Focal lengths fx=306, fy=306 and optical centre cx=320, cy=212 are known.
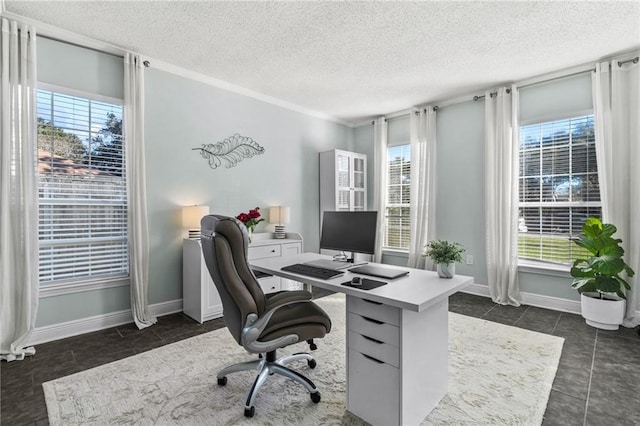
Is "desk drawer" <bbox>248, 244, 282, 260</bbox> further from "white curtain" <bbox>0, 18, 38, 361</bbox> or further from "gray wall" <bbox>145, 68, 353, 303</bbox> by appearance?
"white curtain" <bbox>0, 18, 38, 361</bbox>

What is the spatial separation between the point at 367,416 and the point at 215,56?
3431 millimetres

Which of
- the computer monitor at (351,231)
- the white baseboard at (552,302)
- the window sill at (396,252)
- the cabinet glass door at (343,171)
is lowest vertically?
the white baseboard at (552,302)

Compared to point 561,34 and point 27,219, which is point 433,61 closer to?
point 561,34

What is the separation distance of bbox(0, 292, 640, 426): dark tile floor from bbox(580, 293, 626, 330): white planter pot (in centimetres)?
9

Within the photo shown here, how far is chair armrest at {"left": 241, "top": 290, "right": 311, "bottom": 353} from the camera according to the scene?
1.66 meters

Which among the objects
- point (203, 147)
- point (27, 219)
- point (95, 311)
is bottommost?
point (95, 311)

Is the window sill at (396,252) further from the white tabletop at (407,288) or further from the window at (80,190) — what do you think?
the window at (80,190)

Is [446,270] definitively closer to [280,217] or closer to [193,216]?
[193,216]

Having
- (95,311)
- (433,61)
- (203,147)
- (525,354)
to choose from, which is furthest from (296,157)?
(525,354)

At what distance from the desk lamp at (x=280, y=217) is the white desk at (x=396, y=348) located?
8.12ft

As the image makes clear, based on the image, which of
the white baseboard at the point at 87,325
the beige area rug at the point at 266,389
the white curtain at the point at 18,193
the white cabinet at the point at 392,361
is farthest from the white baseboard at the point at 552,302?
the white curtain at the point at 18,193

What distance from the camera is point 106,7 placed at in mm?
2432

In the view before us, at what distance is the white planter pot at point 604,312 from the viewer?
2.93 metres

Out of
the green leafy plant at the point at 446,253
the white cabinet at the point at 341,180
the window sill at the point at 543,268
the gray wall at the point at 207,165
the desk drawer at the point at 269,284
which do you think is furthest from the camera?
the white cabinet at the point at 341,180
